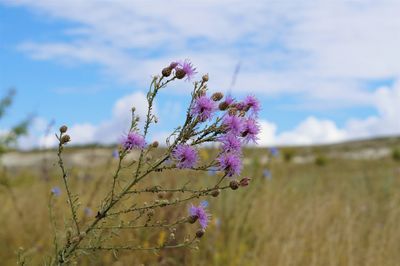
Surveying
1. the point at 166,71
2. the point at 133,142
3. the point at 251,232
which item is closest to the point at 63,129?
the point at 133,142

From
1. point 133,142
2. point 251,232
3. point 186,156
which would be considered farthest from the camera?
point 251,232

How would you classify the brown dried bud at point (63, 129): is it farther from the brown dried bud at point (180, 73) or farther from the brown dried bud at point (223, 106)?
the brown dried bud at point (223, 106)

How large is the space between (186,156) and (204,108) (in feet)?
0.48

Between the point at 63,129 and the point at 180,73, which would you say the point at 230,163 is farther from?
the point at 63,129

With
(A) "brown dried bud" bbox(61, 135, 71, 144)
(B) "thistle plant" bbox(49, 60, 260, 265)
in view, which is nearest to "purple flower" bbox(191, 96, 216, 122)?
(B) "thistle plant" bbox(49, 60, 260, 265)

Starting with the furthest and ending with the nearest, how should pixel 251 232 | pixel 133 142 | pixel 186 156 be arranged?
pixel 251 232 → pixel 133 142 → pixel 186 156

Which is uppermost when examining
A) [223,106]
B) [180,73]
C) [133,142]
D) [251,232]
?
[180,73]

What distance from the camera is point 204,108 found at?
5.52ft

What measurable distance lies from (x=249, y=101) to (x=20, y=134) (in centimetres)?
782

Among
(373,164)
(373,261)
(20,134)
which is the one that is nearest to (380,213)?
(373,261)

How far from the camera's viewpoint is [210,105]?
1.68 metres

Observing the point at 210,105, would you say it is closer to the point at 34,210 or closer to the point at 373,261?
the point at 373,261

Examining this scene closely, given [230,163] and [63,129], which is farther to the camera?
[63,129]

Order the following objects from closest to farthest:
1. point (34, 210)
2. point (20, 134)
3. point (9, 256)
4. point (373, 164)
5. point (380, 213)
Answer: point (9, 256), point (34, 210), point (380, 213), point (20, 134), point (373, 164)
